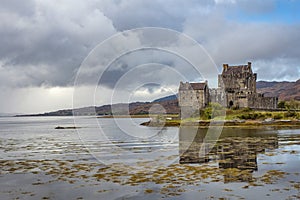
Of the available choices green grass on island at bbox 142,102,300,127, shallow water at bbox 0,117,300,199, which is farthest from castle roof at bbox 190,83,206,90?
shallow water at bbox 0,117,300,199

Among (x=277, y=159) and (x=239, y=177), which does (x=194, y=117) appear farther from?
(x=239, y=177)

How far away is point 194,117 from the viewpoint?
96.8m

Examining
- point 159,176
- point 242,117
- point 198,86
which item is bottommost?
point 159,176

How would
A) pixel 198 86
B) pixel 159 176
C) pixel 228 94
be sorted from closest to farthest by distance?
pixel 159 176 < pixel 228 94 < pixel 198 86

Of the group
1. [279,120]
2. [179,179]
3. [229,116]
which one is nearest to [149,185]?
[179,179]

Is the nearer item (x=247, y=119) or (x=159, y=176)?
(x=159, y=176)

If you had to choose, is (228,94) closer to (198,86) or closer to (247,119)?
(198,86)

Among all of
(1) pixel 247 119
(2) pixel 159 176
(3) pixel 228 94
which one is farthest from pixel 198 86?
(2) pixel 159 176

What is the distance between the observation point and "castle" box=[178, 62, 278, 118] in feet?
326

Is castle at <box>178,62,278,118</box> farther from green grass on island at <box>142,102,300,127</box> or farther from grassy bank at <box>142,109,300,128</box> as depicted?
grassy bank at <box>142,109,300,128</box>

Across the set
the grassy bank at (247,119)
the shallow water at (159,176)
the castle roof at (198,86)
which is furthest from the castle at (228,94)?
the shallow water at (159,176)

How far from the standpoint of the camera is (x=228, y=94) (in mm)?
102375

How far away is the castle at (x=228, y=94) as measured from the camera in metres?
99.4

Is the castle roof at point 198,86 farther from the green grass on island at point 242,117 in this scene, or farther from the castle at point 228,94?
the green grass on island at point 242,117
